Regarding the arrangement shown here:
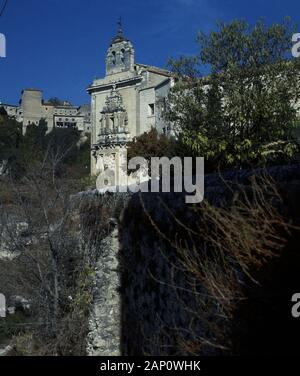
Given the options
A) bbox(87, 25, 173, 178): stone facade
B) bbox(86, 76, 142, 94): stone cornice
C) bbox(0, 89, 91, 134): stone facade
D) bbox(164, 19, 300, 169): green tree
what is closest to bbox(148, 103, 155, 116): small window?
bbox(87, 25, 173, 178): stone facade

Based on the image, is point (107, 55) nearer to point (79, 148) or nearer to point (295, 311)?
point (79, 148)

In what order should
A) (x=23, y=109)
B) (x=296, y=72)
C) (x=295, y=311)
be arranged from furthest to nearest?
1. (x=23, y=109)
2. (x=296, y=72)
3. (x=295, y=311)

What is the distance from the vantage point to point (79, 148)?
215 ft

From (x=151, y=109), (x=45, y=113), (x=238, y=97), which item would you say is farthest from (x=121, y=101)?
(x=45, y=113)

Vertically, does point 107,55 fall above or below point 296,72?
above

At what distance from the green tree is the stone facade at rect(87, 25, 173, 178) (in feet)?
62.2

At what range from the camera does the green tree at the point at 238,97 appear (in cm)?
1250

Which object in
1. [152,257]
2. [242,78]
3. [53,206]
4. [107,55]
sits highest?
[107,55]

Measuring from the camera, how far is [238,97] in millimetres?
13195

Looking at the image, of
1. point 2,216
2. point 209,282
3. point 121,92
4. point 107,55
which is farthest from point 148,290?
point 107,55

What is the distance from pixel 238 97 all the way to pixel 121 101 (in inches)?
984

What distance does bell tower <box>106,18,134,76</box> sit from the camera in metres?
38.4

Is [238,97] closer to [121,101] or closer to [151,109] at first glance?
[151,109]

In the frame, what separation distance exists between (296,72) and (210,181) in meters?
8.47
